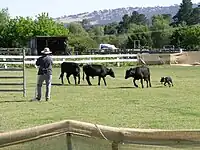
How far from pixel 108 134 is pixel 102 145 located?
0.46 ft

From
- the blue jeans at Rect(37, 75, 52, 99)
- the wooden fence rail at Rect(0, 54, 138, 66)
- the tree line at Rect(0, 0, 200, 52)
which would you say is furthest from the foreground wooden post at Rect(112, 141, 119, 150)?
the tree line at Rect(0, 0, 200, 52)

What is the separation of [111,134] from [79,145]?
30 centimetres

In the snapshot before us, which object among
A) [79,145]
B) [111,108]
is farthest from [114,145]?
[111,108]

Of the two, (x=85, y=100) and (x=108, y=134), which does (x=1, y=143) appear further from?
(x=85, y=100)

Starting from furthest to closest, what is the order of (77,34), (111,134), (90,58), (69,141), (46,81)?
(77,34), (90,58), (46,81), (69,141), (111,134)

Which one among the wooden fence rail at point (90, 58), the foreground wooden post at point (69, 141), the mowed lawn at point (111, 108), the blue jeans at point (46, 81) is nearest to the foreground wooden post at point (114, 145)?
the foreground wooden post at point (69, 141)

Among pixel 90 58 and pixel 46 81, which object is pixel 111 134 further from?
pixel 90 58

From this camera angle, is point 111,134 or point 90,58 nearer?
point 111,134

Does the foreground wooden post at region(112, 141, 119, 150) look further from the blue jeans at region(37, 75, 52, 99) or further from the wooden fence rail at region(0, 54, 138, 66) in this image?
the wooden fence rail at region(0, 54, 138, 66)

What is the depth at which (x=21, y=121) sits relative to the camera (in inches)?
508

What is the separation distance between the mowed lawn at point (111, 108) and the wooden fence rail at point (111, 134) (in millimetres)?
7909

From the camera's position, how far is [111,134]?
12.2ft

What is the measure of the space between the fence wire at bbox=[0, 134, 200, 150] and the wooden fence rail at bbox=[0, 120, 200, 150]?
0.04 metres

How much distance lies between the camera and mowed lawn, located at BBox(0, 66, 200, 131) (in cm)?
1266
